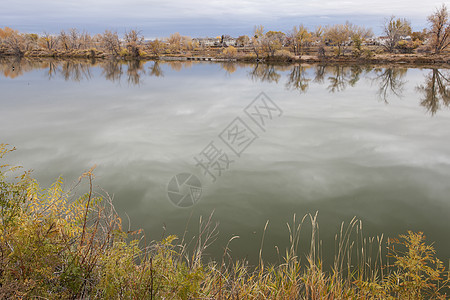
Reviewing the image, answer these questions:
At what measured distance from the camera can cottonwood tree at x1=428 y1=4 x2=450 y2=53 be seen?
4125 centimetres

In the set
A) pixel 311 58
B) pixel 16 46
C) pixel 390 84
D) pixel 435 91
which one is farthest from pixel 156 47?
pixel 435 91

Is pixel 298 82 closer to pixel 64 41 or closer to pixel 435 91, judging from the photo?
pixel 435 91

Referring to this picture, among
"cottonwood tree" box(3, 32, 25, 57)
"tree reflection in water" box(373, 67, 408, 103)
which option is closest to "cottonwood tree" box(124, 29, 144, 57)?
"cottonwood tree" box(3, 32, 25, 57)

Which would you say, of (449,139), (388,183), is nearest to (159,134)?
(388,183)

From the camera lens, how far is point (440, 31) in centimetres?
4188

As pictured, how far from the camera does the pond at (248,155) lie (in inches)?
226

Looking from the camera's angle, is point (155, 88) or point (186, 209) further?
point (155, 88)

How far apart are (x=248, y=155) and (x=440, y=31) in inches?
1872

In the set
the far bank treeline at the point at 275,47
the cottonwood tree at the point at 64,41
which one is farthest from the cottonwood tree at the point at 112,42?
the cottonwood tree at the point at 64,41

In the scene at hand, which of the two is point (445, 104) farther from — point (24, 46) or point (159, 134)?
point (24, 46)

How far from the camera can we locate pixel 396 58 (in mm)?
40250

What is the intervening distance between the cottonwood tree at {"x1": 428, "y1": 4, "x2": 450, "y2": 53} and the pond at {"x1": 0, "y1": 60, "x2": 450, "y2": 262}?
28925 millimetres

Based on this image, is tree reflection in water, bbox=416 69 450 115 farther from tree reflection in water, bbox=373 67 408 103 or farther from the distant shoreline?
the distant shoreline

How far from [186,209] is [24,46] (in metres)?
60.6
